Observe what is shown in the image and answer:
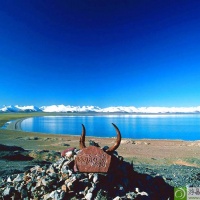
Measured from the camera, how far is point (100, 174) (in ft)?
24.6

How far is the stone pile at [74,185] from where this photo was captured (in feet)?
23.2

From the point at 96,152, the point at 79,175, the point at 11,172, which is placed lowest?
the point at 11,172

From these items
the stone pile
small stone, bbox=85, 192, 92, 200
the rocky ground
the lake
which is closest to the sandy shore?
the rocky ground

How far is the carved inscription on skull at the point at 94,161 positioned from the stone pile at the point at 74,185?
0.63 ft

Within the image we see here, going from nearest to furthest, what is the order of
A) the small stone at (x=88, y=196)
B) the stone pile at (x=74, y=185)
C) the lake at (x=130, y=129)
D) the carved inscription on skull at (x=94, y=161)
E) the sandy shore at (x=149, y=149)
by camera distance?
1. the small stone at (x=88, y=196)
2. the stone pile at (x=74, y=185)
3. the carved inscription on skull at (x=94, y=161)
4. the sandy shore at (x=149, y=149)
5. the lake at (x=130, y=129)

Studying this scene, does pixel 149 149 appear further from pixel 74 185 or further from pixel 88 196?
pixel 88 196

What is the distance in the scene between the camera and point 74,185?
715 cm

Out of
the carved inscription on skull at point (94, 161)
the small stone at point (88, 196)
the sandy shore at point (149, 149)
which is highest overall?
the carved inscription on skull at point (94, 161)

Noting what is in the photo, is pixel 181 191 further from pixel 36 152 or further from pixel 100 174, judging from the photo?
pixel 36 152

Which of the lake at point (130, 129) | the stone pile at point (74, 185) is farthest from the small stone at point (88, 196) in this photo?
the lake at point (130, 129)

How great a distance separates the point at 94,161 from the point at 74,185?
3.29 ft

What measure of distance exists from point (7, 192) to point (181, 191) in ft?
20.8

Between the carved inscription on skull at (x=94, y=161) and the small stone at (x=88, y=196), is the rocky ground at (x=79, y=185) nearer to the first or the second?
the small stone at (x=88, y=196)

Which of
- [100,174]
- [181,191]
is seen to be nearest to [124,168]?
[100,174]
